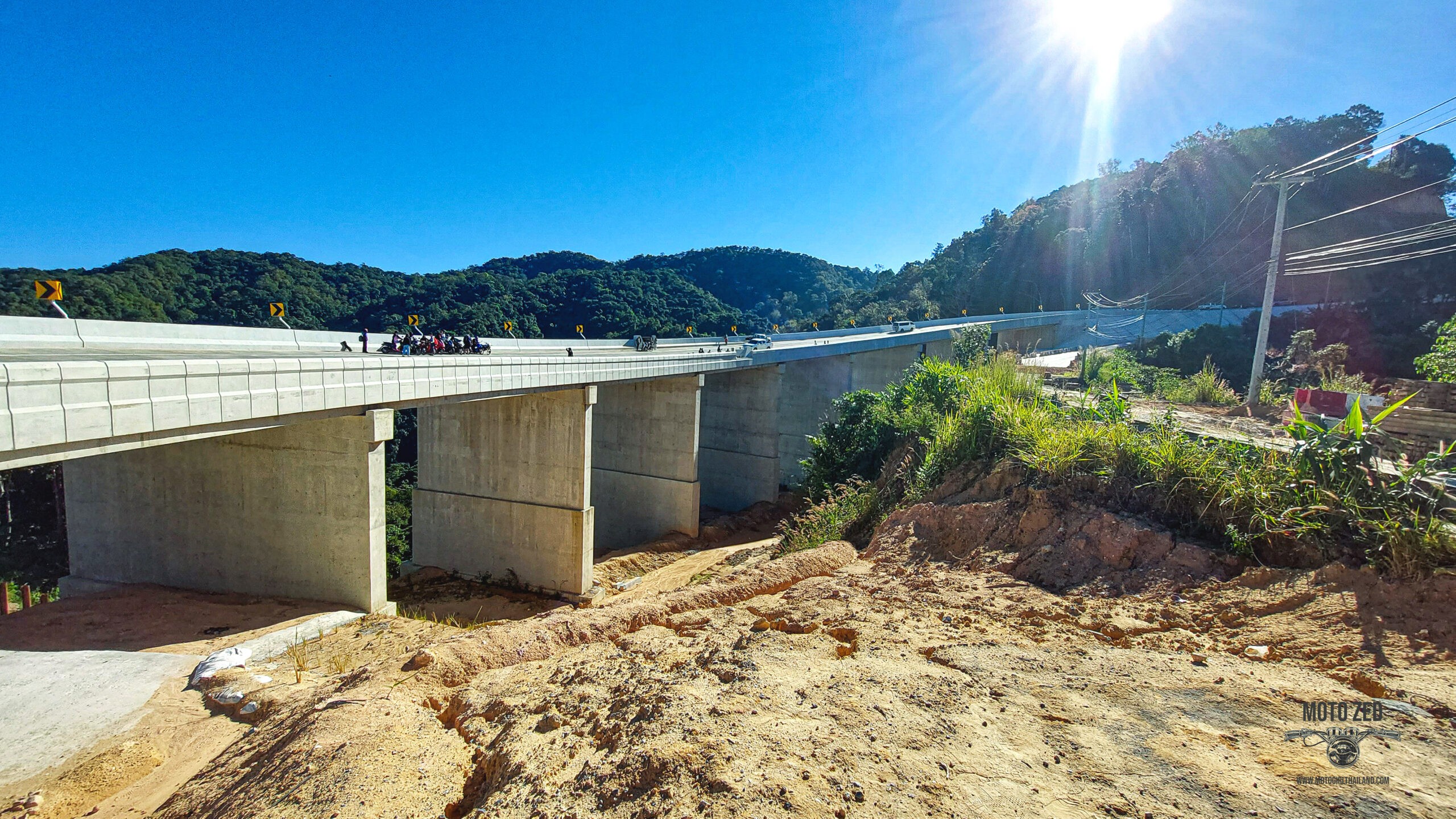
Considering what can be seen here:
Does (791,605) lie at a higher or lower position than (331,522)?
higher

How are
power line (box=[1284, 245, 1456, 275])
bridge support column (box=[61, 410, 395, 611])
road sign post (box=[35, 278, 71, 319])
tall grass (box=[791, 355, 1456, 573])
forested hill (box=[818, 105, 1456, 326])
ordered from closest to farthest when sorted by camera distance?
tall grass (box=[791, 355, 1456, 573]), road sign post (box=[35, 278, 71, 319]), bridge support column (box=[61, 410, 395, 611]), power line (box=[1284, 245, 1456, 275]), forested hill (box=[818, 105, 1456, 326])

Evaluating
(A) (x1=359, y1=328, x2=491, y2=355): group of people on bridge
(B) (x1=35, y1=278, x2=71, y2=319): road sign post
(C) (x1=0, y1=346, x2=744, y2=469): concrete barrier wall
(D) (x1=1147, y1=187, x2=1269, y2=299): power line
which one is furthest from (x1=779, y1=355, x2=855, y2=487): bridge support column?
(D) (x1=1147, y1=187, x2=1269, y2=299): power line

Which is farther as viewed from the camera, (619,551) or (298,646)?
(619,551)

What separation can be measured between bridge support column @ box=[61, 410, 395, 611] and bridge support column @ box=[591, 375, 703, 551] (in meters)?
11.6

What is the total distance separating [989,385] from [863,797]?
9.05 m

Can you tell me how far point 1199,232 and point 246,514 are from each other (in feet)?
256

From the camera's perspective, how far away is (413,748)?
12.4 ft

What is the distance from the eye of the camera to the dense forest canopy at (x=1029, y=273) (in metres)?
35.0

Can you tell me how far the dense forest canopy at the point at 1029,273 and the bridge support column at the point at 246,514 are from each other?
73.2 feet

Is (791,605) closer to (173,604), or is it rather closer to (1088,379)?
(173,604)

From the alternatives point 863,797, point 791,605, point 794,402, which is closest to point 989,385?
point 791,605

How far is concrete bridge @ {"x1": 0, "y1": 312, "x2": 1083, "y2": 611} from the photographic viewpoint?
691 centimetres

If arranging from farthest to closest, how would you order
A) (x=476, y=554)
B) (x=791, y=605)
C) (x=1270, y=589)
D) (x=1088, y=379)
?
(x=1088, y=379) < (x=476, y=554) < (x=791, y=605) < (x=1270, y=589)

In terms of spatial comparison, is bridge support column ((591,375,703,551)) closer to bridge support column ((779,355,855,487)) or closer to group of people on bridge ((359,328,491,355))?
group of people on bridge ((359,328,491,355))
